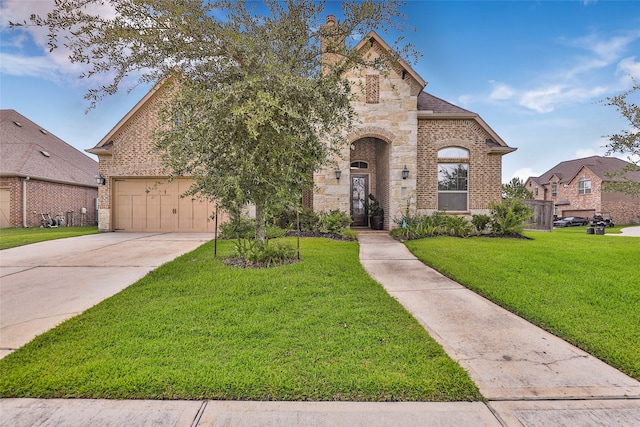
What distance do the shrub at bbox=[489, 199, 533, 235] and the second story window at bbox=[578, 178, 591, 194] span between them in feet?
89.0

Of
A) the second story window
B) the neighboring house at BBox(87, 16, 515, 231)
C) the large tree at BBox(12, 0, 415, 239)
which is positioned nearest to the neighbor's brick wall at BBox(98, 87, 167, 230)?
A: the neighboring house at BBox(87, 16, 515, 231)

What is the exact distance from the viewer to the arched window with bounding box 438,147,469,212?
12102 millimetres

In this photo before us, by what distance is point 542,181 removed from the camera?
3844cm

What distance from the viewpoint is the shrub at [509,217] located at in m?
10.3

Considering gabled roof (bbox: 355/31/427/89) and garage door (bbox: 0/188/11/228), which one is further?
garage door (bbox: 0/188/11/228)

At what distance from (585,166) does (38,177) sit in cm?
4202

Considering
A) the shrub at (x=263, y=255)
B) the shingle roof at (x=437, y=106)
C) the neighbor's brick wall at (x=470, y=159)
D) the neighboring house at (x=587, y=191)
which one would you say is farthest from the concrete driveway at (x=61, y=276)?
the neighboring house at (x=587, y=191)

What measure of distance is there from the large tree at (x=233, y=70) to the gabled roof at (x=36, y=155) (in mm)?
13784

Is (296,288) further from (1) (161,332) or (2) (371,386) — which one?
(2) (371,386)

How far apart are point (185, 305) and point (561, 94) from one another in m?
12.9

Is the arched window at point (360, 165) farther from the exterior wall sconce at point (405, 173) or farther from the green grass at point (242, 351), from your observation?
the green grass at point (242, 351)

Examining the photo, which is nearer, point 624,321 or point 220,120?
point 624,321

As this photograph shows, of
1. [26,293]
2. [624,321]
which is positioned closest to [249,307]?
[26,293]

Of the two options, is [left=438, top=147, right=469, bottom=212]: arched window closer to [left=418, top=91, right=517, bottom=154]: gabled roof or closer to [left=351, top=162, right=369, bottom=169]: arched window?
[left=418, top=91, right=517, bottom=154]: gabled roof
